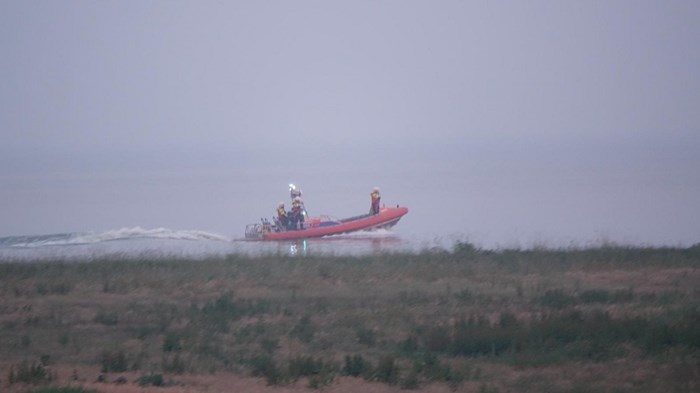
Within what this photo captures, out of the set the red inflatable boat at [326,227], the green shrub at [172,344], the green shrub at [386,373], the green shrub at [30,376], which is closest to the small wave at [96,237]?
Answer: the red inflatable boat at [326,227]

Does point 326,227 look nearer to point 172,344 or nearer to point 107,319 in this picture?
point 107,319

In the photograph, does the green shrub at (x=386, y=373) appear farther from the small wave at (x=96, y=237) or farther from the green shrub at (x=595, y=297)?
the small wave at (x=96, y=237)

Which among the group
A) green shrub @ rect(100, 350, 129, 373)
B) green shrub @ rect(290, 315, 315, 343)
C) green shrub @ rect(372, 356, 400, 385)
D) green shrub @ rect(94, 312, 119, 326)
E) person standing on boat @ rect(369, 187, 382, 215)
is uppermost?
person standing on boat @ rect(369, 187, 382, 215)

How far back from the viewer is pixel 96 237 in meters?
38.6

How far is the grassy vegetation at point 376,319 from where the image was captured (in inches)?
493

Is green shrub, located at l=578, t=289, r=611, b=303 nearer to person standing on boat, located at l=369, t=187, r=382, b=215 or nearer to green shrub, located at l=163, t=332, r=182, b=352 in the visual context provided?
green shrub, located at l=163, t=332, r=182, b=352

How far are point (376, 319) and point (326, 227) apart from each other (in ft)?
72.1

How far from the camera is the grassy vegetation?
12.5m

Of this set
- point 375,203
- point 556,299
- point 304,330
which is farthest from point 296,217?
point 304,330

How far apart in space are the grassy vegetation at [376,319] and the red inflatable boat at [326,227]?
43.0 ft

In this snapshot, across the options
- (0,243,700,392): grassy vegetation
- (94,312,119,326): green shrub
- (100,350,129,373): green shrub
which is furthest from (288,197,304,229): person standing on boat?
(100,350,129,373): green shrub

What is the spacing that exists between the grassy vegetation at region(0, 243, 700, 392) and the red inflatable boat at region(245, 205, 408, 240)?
13.1m

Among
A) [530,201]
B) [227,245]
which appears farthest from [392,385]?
[530,201]

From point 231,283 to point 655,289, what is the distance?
9255mm
